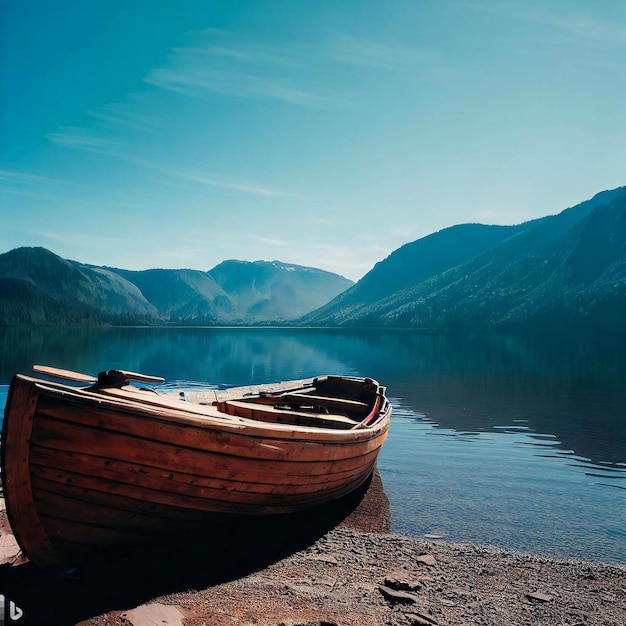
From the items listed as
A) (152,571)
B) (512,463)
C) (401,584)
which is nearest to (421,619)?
(401,584)

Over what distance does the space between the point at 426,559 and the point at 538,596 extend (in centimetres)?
205

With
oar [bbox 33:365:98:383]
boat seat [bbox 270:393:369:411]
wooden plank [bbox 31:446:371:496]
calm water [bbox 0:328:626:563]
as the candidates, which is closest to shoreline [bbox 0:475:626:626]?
wooden plank [bbox 31:446:371:496]

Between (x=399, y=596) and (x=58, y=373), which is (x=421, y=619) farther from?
(x=58, y=373)

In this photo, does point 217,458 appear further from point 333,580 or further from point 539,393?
point 539,393

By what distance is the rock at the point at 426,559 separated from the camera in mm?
9454

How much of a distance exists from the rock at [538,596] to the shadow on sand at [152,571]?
4079 mm

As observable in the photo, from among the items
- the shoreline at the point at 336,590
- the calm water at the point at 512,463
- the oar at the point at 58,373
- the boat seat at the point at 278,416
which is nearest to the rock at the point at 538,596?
the shoreline at the point at 336,590

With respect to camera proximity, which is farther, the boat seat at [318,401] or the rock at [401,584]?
the boat seat at [318,401]

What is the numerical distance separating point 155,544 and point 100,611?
4.65 ft

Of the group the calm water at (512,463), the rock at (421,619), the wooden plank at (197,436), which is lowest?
the calm water at (512,463)

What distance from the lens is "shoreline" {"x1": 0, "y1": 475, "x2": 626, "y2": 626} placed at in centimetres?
698

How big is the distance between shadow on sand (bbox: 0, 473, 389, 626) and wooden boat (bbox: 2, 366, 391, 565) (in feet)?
1.28

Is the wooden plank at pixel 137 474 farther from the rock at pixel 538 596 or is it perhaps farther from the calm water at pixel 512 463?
the calm water at pixel 512 463

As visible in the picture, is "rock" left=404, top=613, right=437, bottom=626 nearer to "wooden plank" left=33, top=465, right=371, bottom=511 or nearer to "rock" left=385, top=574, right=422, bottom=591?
"rock" left=385, top=574, right=422, bottom=591
